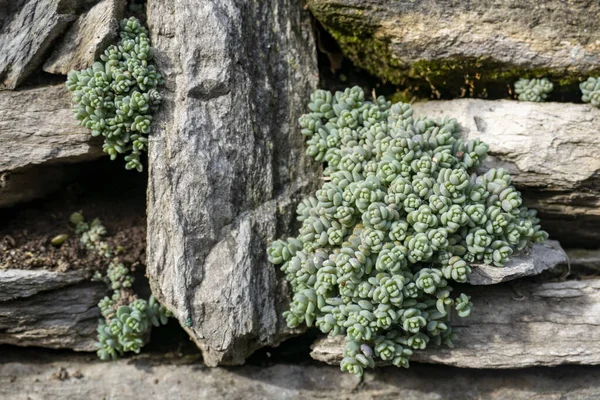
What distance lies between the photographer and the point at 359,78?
5945mm

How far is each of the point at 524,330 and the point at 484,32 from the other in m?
2.78

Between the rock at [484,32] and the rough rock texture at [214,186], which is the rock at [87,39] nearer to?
the rough rock texture at [214,186]

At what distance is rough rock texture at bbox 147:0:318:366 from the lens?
16.0 ft

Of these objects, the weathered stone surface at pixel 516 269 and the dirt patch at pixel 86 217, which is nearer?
the weathered stone surface at pixel 516 269

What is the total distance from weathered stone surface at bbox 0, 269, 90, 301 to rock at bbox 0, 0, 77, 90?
5.57 ft

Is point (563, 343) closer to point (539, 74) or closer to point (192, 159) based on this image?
point (539, 74)

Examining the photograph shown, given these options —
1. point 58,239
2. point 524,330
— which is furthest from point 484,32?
point 58,239

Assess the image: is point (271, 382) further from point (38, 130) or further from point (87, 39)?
point (87, 39)

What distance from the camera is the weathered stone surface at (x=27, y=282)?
5.07 meters

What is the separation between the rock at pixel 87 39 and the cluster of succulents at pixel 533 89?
3822 millimetres

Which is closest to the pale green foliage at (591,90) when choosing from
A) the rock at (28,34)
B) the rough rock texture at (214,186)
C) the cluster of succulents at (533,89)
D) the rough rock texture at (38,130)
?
the cluster of succulents at (533,89)

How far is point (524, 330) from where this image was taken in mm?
5066

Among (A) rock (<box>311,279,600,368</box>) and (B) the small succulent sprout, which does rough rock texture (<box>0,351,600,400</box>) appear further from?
(B) the small succulent sprout

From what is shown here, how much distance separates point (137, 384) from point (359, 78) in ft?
12.6
